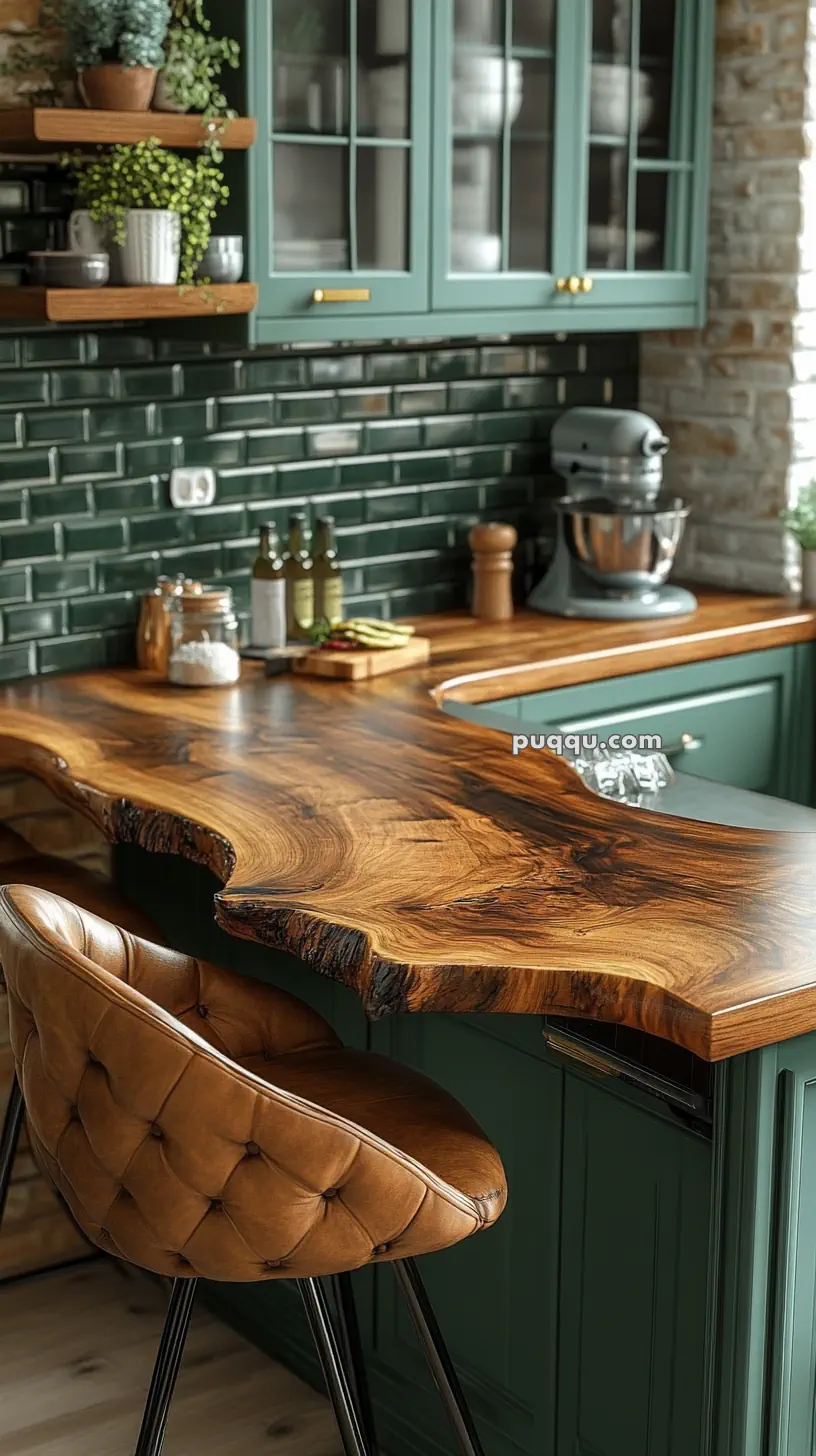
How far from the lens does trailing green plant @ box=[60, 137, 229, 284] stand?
2926mm

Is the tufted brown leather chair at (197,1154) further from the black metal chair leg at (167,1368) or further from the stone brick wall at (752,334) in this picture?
the stone brick wall at (752,334)

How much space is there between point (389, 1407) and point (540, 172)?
240 cm

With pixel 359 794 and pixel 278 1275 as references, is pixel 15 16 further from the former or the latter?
pixel 278 1275

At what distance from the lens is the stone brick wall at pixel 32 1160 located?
3193 mm

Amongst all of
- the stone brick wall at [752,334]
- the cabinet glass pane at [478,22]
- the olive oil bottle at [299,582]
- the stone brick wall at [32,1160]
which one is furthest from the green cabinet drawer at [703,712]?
the cabinet glass pane at [478,22]

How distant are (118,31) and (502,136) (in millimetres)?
879

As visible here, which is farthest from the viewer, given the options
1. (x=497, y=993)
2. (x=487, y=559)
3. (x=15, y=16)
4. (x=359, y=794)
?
(x=487, y=559)

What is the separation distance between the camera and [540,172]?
140 inches

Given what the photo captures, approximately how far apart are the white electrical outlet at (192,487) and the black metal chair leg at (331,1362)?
6.10ft

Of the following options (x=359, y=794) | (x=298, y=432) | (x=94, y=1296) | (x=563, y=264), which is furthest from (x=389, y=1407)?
(x=563, y=264)

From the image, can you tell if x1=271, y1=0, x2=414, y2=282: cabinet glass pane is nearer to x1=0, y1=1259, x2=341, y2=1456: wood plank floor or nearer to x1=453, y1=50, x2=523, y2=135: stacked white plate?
x1=453, y1=50, x2=523, y2=135: stacked white plate

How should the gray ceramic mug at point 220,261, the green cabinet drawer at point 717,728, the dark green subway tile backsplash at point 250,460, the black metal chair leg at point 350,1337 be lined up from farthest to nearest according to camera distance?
the green cabinet drawer at point 717,728
the dark green subway tile backsplash at point 250,460
the gray ceramic mug at point 220,261
the black metal chair leg at point 350,1337

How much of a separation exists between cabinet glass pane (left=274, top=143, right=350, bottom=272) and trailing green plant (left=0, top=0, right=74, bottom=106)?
405 mm

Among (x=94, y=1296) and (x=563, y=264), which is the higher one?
(x=563, y=264)
